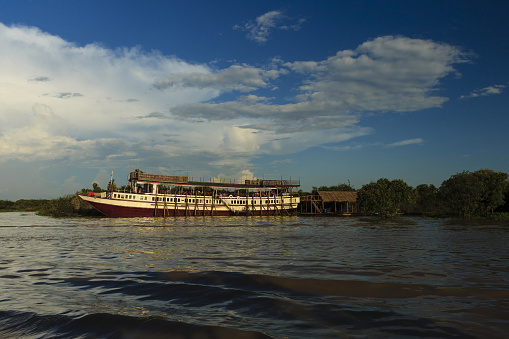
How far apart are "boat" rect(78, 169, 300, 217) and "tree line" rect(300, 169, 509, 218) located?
72.2 feet

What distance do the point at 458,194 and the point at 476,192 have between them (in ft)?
6.81

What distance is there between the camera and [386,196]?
159 feet

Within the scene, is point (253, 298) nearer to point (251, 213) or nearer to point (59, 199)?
point (251, 213)

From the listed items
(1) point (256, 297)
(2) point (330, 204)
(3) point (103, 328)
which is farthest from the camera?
(2) point (330, 204)

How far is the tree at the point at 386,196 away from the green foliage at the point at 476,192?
5.50 meters

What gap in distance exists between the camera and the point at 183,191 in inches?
2552

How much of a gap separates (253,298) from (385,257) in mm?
7610

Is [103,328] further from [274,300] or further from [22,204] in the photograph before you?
[22,204]

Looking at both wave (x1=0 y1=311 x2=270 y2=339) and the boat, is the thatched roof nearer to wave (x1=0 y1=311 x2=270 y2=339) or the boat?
the boat

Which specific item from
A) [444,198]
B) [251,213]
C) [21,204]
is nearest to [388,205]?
[444,198]

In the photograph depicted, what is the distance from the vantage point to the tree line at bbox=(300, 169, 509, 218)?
142ft

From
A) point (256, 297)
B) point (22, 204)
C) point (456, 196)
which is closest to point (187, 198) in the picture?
point (456, 196)

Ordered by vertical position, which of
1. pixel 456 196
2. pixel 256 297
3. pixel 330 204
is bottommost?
pixel 256 297

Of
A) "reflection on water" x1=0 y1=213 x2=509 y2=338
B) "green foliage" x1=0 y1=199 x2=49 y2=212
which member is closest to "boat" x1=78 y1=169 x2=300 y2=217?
"reflection on water" x1=0 y1=213 x2=509 y2=338
